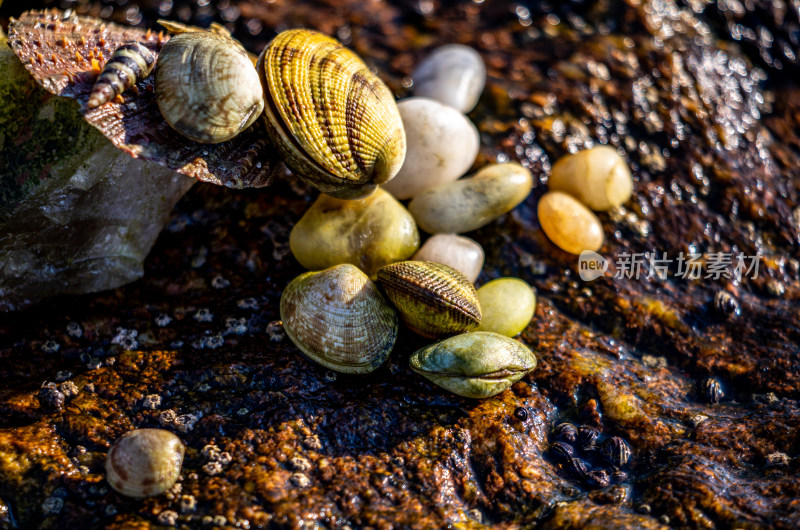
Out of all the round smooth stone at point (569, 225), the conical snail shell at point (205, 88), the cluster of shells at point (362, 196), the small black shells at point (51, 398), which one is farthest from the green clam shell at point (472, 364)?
the small black shells at point (51, 398)

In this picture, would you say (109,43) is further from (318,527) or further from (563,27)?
(563,27)

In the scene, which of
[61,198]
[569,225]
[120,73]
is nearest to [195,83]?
[120,73]

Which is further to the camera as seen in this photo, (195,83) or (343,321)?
(343,321)

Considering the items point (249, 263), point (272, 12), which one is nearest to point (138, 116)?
point (249, 263)

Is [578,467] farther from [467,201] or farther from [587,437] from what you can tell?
[467,201]

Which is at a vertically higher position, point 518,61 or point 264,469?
point 518,61

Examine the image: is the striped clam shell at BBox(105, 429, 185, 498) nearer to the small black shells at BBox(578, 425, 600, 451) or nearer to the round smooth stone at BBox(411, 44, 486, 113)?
the small black shells at BBox(578, 425, 600, 451)
